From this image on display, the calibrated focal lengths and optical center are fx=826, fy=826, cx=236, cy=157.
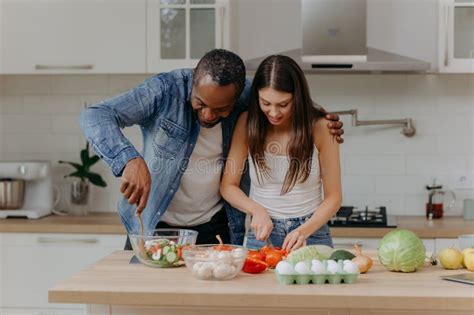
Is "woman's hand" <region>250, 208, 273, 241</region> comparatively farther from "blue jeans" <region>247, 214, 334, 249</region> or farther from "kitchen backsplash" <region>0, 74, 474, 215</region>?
"kitchen backsplash" <region>0, 74, 474, 215</region>

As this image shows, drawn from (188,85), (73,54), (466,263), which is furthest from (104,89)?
(466,263)

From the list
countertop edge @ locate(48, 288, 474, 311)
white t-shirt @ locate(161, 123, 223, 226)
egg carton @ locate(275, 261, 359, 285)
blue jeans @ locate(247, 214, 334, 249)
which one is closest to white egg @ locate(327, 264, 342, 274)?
egg carton @ locate(275, 261, 359, 285)

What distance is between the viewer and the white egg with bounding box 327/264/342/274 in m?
2.14

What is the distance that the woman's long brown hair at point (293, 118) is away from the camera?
269 centimetres

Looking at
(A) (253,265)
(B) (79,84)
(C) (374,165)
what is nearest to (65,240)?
(B) (79,84)

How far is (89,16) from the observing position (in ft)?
13.4

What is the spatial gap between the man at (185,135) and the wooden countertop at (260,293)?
0.59 meters

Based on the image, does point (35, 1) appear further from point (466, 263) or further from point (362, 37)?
point (466, 263)

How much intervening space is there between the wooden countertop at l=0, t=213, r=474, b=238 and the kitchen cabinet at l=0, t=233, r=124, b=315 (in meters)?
0.03

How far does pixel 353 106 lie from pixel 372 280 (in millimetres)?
2263

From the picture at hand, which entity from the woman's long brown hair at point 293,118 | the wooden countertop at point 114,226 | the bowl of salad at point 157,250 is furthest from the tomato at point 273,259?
the wooden countertop at point 114,226

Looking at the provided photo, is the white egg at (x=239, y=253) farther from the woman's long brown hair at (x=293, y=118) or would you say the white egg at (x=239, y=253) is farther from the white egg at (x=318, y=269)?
the woman's long brown hair at (x=293, y=118)

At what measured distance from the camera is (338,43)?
4.02 meters

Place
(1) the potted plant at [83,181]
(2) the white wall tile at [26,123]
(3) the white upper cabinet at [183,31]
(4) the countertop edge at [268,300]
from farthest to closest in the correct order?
(2) the white wall tile at [26,123] < (1) the potted plant at [83,181] < (3) the white upper cabinet at [183,31] < (4) the countertop edge at [268,300]
